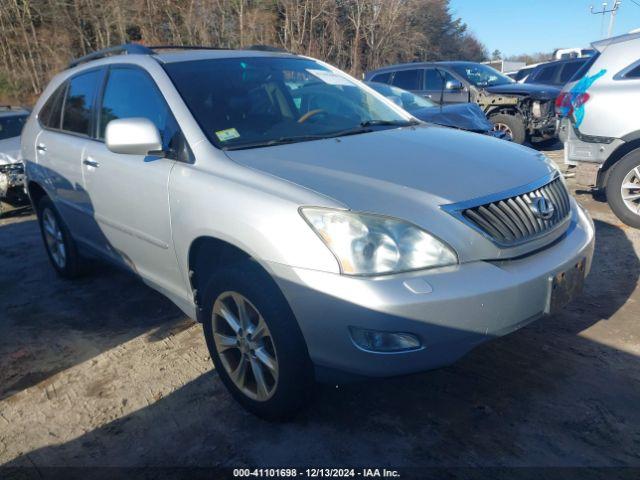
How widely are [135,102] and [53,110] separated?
1623 mm

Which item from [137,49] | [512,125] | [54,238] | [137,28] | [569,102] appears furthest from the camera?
[137,28]

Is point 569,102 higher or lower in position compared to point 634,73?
lower

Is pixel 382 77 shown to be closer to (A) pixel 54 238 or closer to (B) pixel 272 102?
(A) pixel 54 238

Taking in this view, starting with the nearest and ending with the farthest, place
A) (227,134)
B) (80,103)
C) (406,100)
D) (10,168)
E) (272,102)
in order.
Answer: (227,134)
(272,102)
(80,103)
(10,168)
(406,100)

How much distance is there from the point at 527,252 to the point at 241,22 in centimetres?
2077

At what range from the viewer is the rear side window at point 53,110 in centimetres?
447

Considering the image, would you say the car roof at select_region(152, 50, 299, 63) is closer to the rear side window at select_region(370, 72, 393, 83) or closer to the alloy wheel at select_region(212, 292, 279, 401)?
the alloy wheel at select_region(212, 292, 279, 401)

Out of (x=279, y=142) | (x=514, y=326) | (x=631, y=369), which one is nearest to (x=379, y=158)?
(x=279, y=142)

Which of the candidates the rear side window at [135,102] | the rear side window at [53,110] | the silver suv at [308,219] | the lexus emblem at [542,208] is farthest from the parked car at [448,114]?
the lexus emblem at [542,208]

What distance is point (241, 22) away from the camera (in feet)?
68.7

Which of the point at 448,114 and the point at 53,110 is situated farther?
the point at 448,114

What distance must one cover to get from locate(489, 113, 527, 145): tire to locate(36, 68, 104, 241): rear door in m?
7.67

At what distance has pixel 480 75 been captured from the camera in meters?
10.8

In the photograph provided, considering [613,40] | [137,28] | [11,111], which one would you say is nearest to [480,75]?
[613,40]
